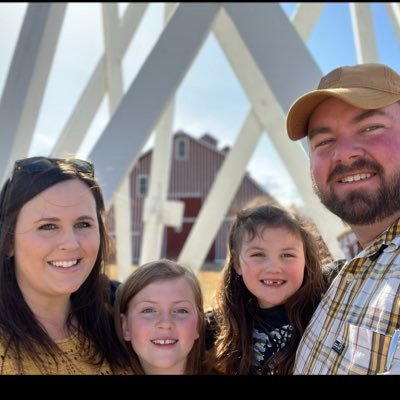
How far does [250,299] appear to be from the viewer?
2143 millimetres

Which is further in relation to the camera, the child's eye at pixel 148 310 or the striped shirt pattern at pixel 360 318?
the child's eye at pixel 148 310

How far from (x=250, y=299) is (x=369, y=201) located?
83cm

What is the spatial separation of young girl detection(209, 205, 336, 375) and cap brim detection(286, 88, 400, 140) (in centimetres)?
54

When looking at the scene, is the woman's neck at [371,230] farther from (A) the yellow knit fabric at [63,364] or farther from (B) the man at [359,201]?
(A) the yellow knit fabric at [63,364]

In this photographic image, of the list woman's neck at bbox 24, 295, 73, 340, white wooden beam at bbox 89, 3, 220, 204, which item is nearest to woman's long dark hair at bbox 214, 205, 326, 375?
woman's neck at bbox 24, 295, 73, 340

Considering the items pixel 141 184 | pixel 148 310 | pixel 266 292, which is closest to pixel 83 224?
pixel 148 310

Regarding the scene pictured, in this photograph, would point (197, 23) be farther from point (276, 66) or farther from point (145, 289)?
point (145, 289)

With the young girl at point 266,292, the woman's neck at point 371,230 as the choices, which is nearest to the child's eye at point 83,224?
the young girl at point 266,292

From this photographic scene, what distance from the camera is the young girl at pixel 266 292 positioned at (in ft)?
6.31

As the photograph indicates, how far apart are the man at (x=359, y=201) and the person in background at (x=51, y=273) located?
781 millimetres

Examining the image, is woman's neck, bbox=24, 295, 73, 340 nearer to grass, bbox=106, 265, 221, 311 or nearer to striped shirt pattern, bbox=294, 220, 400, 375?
grass, bbox=106, 265, 221, 311

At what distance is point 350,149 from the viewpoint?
1.59 metres

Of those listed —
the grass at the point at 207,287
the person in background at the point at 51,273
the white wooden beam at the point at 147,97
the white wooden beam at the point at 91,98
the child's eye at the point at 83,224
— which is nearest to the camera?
the person in background at the point at 51,273
